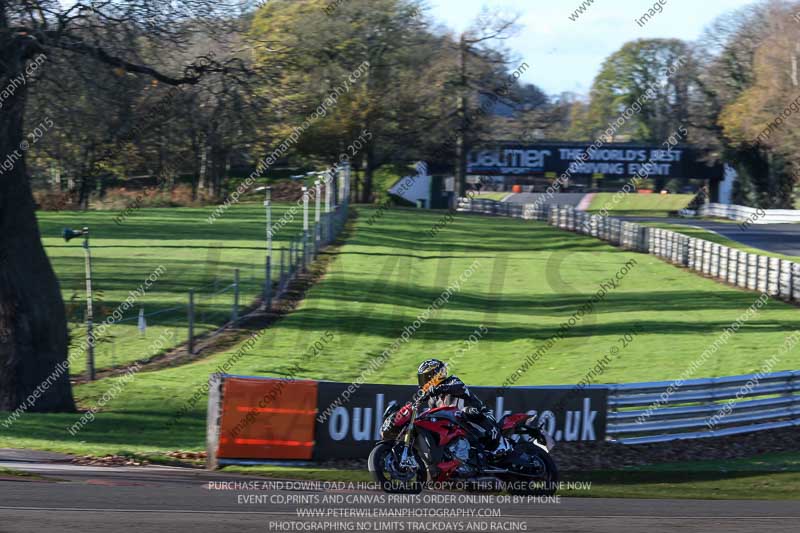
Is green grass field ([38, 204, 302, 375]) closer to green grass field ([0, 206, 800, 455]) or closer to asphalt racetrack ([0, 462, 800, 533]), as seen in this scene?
green grass field ([0, 206, 800, 455])

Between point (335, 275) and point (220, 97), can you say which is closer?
point (220, 97)

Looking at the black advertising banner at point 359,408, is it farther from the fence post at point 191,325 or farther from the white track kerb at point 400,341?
the fence post at point 191,325

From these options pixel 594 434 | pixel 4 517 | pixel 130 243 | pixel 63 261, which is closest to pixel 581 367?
pixel 594 434

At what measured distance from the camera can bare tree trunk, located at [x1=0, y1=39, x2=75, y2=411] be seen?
16.5m

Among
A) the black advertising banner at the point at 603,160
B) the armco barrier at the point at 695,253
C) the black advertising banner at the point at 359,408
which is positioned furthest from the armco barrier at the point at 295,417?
the black advertising banner at the point at 603,160

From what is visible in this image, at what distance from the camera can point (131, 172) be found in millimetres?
17766

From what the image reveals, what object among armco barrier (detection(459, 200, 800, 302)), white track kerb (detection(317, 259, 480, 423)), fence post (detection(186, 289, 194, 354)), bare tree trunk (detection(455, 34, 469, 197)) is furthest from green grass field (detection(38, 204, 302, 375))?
bare tree trunk (detection(455, 34, 469, 197))

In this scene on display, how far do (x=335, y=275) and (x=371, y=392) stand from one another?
25.3 meters

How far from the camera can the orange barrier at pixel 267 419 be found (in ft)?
40.7

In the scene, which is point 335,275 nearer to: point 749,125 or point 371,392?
point 371,392

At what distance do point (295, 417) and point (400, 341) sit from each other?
14.2 meters

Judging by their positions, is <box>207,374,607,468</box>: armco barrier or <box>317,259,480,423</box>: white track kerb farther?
<box>317,259,480,423</box>: white track kerb

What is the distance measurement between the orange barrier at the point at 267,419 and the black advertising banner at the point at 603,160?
68526mm

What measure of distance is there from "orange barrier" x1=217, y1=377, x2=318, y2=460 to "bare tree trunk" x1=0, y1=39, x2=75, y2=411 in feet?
20.0
